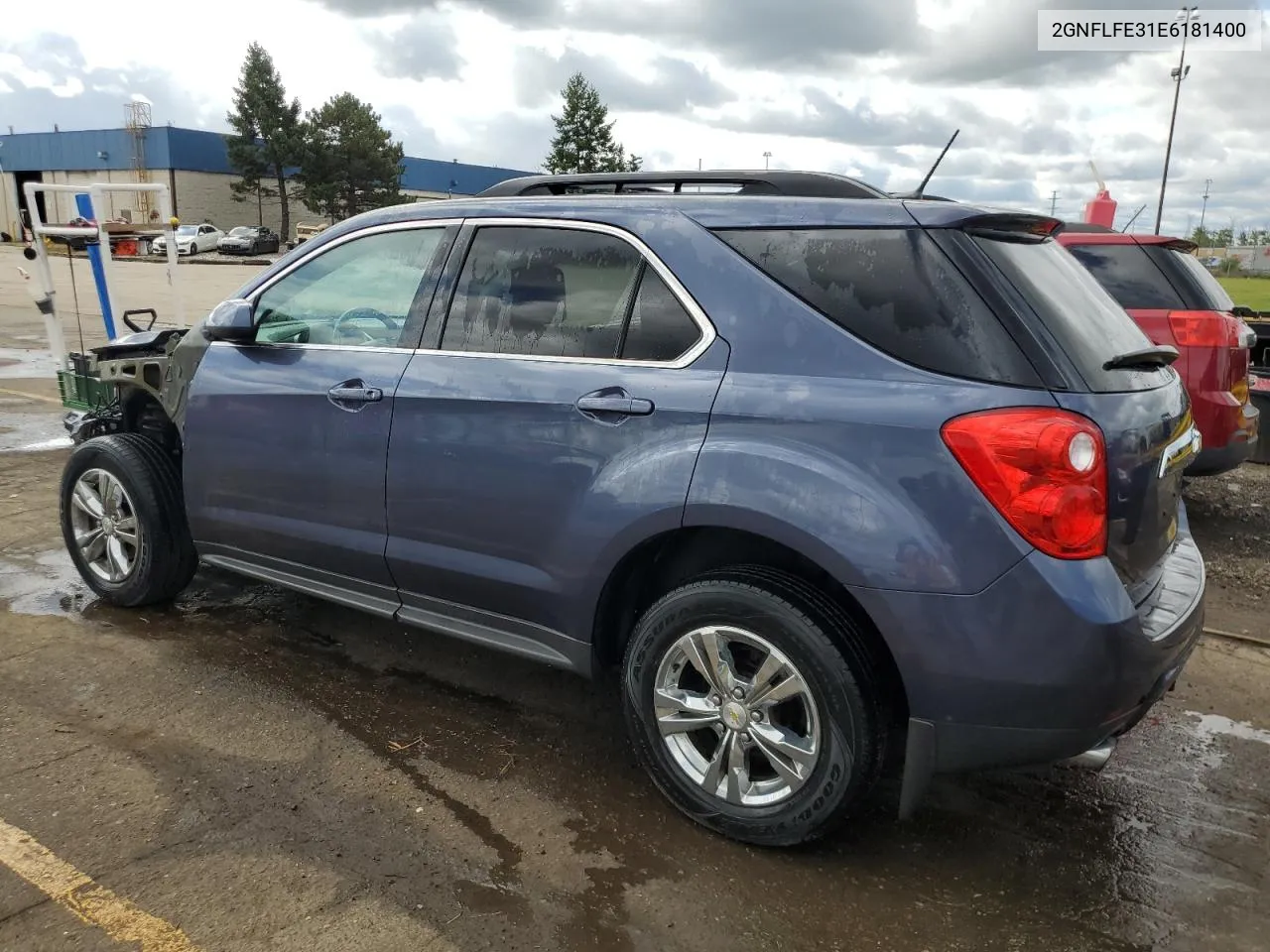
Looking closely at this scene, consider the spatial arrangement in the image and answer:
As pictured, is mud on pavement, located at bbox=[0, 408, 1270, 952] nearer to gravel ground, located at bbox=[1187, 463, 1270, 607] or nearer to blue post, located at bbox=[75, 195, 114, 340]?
gravel ground, located at bbox=[1187, 463, 1270, 607]

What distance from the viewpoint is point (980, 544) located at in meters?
2.31

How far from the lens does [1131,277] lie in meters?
5.79

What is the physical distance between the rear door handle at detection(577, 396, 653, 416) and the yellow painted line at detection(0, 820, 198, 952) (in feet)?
5.60

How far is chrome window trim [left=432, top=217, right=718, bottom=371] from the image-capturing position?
2764mm

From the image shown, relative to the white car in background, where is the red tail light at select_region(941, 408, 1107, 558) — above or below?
below

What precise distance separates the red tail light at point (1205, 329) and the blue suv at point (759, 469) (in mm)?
3030

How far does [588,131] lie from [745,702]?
156 ft

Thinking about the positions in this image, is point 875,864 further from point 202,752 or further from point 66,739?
point 66,739

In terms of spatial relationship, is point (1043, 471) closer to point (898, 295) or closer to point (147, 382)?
point (898, 295)

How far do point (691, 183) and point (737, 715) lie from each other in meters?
1.67

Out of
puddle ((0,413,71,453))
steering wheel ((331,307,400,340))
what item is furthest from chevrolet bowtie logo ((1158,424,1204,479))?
puddle ((0,413,71,453))

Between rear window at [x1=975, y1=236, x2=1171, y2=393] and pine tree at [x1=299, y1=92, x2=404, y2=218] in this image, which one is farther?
pine tree at [x1=299, y1=92, x2=404, y2=218]

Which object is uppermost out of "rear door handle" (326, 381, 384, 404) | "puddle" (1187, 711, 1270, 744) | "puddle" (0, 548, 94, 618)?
"rear door handle" (326, 381, 384, 404)

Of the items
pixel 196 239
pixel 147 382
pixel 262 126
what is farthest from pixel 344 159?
pixel 147 382
